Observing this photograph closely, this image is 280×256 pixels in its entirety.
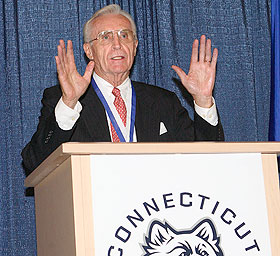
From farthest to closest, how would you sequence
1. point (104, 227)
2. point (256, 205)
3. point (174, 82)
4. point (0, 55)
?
point (174, 82) → point (0, 55) → point (256, 205) → point (104, 227)

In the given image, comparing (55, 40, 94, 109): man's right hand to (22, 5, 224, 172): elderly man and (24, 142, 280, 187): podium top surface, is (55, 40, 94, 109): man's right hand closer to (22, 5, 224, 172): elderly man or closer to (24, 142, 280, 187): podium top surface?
(22, 5, 224, 172): elderly man

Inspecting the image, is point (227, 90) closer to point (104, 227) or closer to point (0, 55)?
point (0, 55)

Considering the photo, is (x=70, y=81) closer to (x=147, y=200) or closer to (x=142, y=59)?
(x=147, y=200)

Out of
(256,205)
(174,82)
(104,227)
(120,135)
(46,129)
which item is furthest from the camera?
(174,82)

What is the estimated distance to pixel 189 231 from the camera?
72.2 inches

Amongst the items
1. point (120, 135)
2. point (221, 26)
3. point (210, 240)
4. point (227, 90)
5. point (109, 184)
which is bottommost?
point (210, 240)

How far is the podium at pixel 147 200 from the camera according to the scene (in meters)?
1.75

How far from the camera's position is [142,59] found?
388 centimetres

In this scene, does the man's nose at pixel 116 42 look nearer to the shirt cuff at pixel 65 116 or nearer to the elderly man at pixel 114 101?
the elderly man at pixel 114 101

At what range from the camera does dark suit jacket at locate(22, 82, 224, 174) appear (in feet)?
8.29

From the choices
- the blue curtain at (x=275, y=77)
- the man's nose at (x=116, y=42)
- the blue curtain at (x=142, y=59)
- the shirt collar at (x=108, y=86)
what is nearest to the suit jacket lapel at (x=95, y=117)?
the shirt collar at (x=108, y=86)

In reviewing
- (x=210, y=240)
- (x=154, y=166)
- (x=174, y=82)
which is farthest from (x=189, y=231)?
(x=174, y=82)

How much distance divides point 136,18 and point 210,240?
2.33 m

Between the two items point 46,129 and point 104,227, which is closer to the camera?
point 104,227
